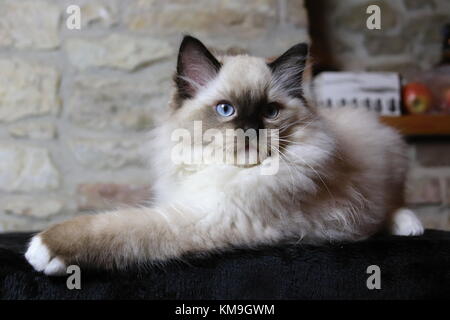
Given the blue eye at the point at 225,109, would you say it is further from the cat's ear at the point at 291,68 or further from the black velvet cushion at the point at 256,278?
the black velvet cushion at the point at 256,278

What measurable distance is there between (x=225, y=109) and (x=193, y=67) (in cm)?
17

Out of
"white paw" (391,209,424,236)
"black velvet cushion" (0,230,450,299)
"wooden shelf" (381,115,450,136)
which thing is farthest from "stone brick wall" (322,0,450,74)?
"black velvet cushion" (0,230,450,299)

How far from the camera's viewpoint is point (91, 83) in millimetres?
2199

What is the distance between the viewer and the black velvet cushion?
0.87m

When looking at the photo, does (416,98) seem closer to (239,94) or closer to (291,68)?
(291,68)

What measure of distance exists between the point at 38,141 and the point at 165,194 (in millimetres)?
1291

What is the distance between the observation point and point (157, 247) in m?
0.94

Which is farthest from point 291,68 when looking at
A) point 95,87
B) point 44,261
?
point 95,87

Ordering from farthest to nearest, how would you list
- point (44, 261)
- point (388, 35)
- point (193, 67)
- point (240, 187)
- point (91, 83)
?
point (388, 35) → point (91, 83) → point (193, 67) → point (240, 187) → point (44, 261)

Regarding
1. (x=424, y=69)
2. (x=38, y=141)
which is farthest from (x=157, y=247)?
(x=424, y=69)

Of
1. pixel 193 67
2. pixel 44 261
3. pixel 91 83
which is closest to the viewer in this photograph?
pixel 44 261

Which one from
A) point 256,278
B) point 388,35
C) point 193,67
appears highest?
point 388,35
